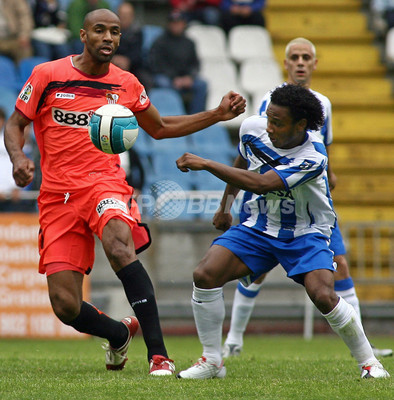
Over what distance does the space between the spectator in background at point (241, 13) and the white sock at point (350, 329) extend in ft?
39.5

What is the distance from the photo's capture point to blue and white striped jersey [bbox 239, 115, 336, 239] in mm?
6250

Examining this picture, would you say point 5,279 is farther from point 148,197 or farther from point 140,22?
point 140,22

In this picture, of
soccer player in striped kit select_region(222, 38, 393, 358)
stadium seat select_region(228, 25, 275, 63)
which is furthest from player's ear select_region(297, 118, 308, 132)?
stadium seat select_region(228, 25, 275, 63)

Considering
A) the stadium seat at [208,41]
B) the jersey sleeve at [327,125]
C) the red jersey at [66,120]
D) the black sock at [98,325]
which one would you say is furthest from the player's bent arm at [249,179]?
the stadium seat at [208,41]

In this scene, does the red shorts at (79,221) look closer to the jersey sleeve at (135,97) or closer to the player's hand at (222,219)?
the player's hand at (222,219)

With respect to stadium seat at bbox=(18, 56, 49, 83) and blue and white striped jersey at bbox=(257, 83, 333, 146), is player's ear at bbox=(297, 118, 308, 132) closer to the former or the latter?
blue and white striped jersey at bbox=(257, 83, 333, 146)

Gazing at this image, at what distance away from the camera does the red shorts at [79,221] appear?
650cm

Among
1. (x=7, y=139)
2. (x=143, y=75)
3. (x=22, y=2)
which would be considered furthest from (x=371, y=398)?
(x=22, y=2)

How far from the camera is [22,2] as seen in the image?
15688 mm

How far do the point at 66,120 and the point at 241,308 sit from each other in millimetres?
2880

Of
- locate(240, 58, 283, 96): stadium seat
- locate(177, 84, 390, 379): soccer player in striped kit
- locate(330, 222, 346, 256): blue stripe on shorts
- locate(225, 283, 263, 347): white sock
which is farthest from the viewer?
locate(240, 58, 283, 96): stadium seat

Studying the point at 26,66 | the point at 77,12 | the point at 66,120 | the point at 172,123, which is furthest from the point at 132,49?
the point at 66,120

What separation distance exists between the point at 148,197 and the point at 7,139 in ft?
18.8

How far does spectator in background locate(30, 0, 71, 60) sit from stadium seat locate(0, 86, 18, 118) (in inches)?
40.4
